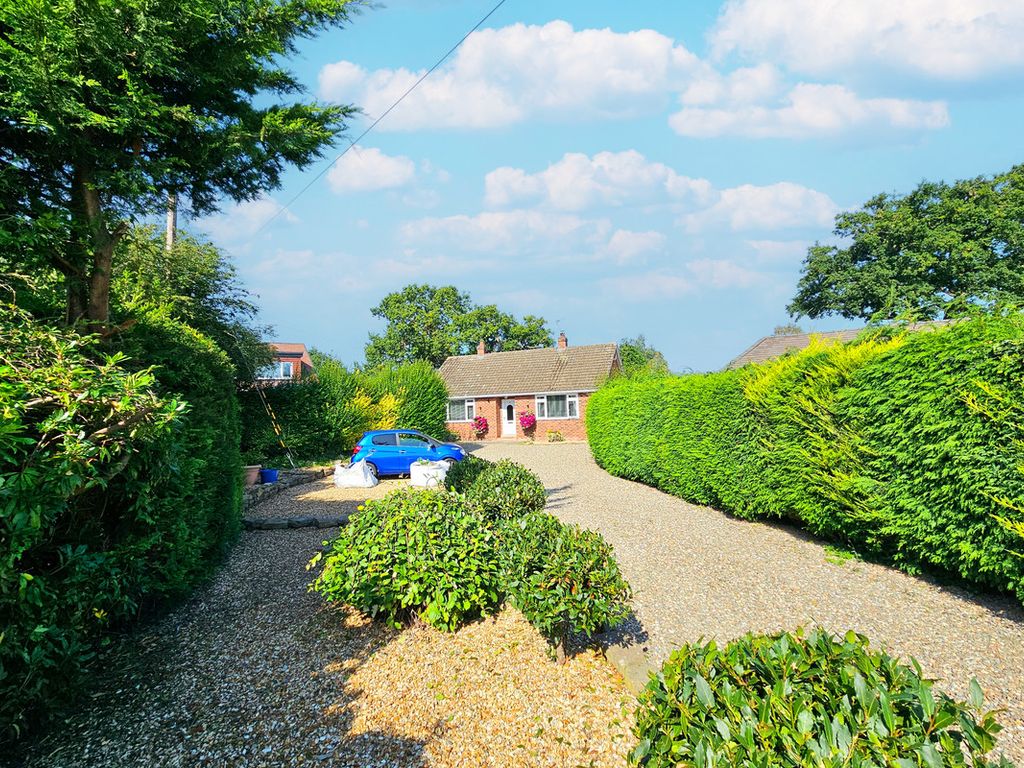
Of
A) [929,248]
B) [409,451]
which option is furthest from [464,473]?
[929,248]

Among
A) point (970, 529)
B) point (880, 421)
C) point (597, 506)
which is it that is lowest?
point (597, 506)

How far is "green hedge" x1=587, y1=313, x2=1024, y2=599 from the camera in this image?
15.8 ft

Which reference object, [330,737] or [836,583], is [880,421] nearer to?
[836,583]

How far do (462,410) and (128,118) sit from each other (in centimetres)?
2812

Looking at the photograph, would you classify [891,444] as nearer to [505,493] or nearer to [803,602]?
[803,602]

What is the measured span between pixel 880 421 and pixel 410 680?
5.98 metres

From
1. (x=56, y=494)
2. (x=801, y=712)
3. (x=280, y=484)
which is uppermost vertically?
(x=56, y=494)

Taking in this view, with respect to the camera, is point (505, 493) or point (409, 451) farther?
point (409, 451)

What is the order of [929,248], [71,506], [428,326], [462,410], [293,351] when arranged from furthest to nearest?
[293,351] → [428,326] → [462,410] → [929,248] → [71,506]

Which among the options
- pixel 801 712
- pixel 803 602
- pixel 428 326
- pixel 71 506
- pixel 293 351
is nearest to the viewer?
pixel 801 712

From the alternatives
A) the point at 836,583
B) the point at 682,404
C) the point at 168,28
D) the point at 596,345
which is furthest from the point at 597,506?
the point at 596,345

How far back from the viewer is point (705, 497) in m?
10.3

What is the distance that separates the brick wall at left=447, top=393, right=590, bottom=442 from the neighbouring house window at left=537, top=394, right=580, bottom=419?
9.1 inches

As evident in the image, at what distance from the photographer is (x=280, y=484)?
12953 mm
